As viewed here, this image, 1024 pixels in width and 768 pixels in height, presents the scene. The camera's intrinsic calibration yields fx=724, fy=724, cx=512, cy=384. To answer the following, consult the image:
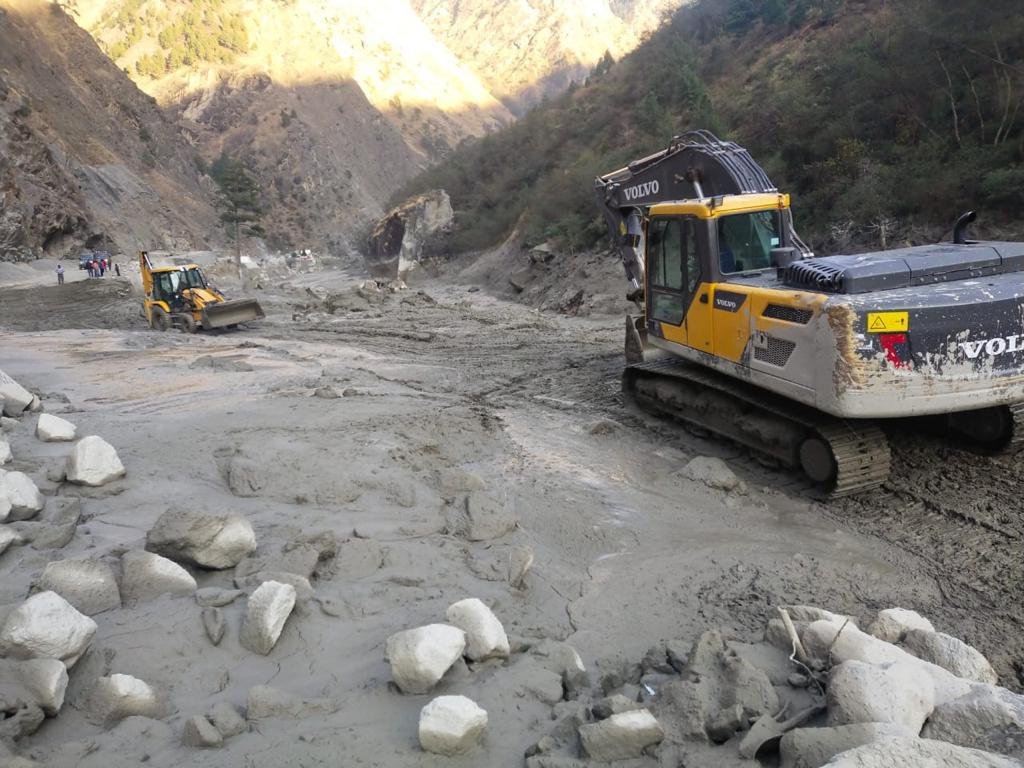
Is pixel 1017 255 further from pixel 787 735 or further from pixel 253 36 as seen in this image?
pixel 253 36

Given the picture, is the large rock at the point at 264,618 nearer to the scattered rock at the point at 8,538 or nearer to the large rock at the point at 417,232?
the scattered rock at the point at 8,538

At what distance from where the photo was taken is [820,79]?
1867 cm

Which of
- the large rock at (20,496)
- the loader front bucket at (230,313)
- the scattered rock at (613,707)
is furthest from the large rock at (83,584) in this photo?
the loader front bucket at (230,313)

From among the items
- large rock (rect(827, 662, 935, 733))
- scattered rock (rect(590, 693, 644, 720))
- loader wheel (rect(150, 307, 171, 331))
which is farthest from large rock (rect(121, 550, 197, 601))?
loader wheel (rect(150, 307, 171, 331))

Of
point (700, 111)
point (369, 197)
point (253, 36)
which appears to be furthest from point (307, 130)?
point (700, 111)

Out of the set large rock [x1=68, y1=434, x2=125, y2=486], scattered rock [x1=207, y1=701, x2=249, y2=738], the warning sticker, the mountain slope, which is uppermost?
Answer: the mountain slope

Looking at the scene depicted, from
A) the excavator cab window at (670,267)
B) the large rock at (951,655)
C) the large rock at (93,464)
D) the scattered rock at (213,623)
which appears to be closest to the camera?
the large rock at (951,655)

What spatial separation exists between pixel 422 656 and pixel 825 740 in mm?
1552

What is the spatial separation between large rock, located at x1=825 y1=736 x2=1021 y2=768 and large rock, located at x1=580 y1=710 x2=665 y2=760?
0.63 meters

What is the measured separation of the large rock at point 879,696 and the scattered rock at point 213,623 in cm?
264

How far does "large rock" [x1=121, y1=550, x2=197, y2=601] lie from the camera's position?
361cm

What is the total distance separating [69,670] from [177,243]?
143 feet

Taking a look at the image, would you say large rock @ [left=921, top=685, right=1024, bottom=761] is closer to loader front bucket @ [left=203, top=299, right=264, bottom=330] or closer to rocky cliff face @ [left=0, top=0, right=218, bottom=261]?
loader front bucket @ [left=203, top=299, right=264, bottom=330]

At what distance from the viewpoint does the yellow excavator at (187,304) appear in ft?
50.8
